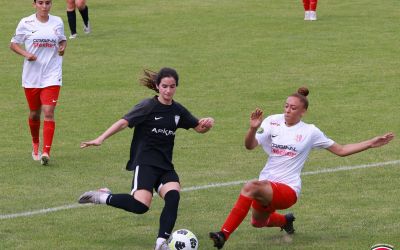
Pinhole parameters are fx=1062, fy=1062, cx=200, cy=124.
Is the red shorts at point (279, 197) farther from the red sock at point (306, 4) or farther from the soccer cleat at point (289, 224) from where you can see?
the red sock at point (306, 4)

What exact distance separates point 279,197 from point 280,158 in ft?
1.64

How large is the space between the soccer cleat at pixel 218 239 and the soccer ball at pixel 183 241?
18 centimetres

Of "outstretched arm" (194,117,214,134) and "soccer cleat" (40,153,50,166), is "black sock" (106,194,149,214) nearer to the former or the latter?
"outstretched arm" (194,117,214,134)

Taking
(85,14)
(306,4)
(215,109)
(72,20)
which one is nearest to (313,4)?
(306,4)

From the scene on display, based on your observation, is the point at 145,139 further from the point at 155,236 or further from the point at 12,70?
the point at 12,70

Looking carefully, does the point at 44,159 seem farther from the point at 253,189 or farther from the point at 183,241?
the point at 253,189

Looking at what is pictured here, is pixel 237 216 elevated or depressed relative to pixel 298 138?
depressed

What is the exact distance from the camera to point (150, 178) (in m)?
11.3

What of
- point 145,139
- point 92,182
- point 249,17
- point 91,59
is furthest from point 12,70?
point 145,139

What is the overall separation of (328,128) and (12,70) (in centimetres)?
905

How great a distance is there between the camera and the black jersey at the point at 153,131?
1141 cm

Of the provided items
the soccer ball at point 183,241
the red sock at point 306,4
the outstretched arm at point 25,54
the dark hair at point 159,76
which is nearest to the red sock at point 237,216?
the soccer ball at point 183,241

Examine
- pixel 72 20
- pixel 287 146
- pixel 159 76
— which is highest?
pixel 72 20

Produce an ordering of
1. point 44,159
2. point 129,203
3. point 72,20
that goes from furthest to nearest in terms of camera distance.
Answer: point 72,20 → point 44,159 → point 129,203
